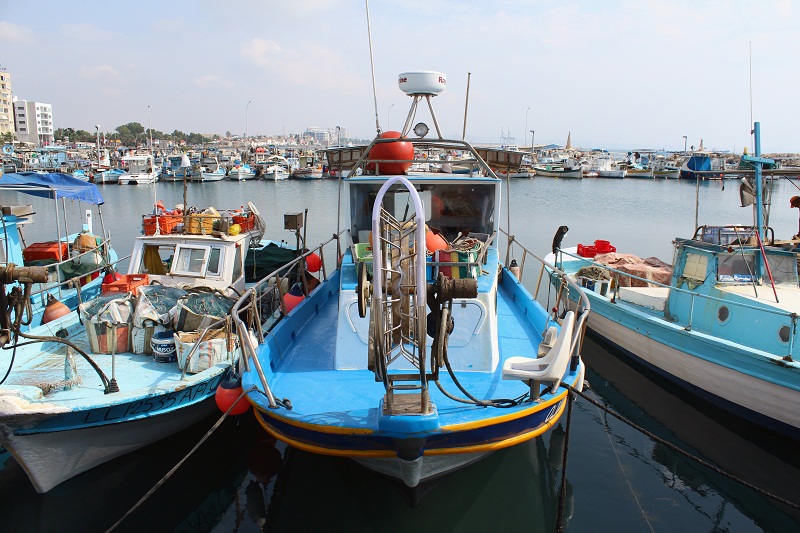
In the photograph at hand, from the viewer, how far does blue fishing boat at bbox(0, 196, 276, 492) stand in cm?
595

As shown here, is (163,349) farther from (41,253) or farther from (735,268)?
(735,268)

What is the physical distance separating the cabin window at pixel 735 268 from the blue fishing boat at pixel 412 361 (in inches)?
150

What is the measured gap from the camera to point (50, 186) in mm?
11344

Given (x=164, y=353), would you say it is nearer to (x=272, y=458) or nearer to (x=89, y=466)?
(x=89, y=466)

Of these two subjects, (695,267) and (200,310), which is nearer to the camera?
(200,310)

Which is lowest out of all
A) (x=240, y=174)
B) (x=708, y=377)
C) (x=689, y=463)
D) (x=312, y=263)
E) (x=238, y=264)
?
(x=689, y=463)

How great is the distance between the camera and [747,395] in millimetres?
8227

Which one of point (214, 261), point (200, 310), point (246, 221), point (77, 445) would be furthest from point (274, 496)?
point (246, 221)

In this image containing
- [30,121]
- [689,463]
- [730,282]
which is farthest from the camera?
[30,121]

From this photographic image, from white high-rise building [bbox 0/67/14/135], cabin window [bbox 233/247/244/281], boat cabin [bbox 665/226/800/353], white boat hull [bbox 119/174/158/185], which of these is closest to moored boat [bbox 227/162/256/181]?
white boat hull [bbox 119/174/158/185]

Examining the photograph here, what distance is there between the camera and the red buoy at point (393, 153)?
31.8 ft

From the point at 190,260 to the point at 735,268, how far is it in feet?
33.9

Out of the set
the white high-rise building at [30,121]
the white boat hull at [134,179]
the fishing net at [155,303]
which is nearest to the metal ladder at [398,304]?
the fishing net at [155,303]

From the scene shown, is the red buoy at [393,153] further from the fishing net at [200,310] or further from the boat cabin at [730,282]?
the boat cabin at [730,282]
